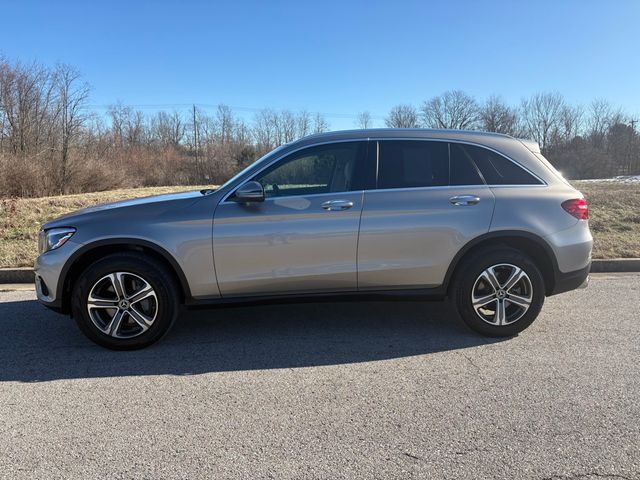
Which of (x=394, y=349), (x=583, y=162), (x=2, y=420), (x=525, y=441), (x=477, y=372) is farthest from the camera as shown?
(x=583, y=162)

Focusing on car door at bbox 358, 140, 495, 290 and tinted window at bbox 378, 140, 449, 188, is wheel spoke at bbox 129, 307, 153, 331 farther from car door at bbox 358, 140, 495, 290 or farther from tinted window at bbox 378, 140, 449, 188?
tinted window at bbox 378, 140, 449, 188

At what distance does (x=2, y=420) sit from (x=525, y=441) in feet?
10.7

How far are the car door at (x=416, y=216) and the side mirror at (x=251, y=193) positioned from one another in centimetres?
91

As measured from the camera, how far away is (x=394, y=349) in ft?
13.8

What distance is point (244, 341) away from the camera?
443 cm

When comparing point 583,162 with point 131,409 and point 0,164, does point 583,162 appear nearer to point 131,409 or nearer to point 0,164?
point 0,164

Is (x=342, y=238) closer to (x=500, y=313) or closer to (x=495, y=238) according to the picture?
(x=495, y=238)

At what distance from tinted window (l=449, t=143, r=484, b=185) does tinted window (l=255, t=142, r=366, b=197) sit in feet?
2.77

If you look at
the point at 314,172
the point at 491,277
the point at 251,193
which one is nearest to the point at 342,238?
the point at 314,172

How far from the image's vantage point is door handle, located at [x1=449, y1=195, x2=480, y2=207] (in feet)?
14.0

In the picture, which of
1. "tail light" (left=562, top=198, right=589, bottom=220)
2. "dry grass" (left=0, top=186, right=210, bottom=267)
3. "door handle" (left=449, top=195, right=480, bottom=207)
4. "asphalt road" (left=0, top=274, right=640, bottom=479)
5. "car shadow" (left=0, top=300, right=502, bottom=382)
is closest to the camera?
"asphalt road" (left=0, top=274, right=640, bottom=479)

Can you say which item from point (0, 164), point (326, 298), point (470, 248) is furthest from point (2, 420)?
point (0, 164)

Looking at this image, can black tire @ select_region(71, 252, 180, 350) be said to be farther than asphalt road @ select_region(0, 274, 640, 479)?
Yes

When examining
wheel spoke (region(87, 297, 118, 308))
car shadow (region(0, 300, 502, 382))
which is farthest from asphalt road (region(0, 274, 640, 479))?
wheel spoke (region(87, 297, 118, 308))
